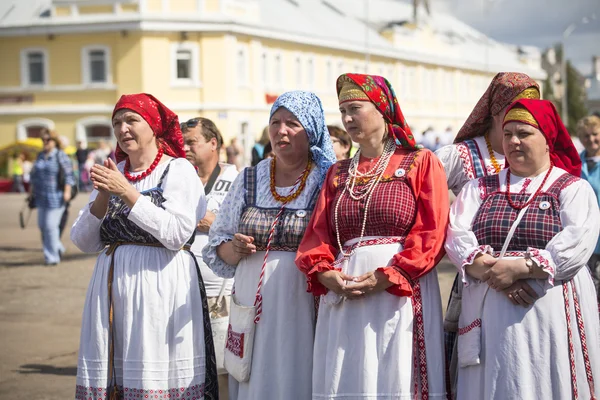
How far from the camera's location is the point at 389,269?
4.66 meters

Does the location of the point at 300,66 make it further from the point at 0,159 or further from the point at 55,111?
the point at 0,159

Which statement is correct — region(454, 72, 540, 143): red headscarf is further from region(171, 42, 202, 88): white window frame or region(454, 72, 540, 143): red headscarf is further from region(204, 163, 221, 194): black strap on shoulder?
region(171, 42, 202, 88): white window frame

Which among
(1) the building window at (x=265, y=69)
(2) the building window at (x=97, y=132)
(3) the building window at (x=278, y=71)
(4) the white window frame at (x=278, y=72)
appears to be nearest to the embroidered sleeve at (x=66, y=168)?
(2) the building window at (x=97, y=132)

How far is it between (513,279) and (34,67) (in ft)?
128

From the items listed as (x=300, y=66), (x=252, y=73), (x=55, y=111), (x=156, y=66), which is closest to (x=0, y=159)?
(x=55, y=111)

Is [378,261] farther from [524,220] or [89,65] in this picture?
[89,65]

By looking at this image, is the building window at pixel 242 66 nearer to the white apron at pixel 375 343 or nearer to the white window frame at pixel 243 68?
the white window frame at pixel 243 68

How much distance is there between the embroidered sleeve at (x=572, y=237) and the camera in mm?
4531

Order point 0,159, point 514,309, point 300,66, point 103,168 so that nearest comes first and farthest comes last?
point 514,309, point 103,168, point 0,159, point 300,66

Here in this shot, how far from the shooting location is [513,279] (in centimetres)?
458

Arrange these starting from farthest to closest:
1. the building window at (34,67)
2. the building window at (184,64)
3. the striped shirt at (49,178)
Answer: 1. the building window at (34,67)
2. the building window at (184,64)
3. the striped shirt at (49,178)

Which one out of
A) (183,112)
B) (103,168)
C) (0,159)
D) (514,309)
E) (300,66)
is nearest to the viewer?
(514,309)

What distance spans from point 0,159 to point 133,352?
110 ft

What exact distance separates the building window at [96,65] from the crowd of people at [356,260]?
35200 mm
